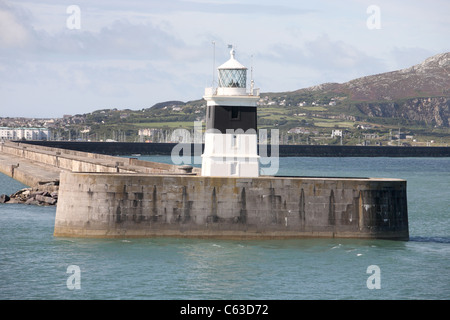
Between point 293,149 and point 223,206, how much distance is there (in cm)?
15148

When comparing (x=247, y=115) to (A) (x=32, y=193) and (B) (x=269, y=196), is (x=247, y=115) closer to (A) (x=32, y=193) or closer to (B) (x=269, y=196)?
(B) (x=269, y=196)

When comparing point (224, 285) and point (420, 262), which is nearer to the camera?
point (224, 285)

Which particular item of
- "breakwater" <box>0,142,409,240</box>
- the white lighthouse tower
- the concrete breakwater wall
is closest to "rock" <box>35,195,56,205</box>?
the concrete breakwater wall

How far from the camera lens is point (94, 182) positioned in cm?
3241

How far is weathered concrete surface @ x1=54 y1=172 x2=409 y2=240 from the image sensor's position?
32.5 m

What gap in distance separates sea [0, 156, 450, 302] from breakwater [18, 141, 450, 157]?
133597mm

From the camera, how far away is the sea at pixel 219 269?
26.6 m

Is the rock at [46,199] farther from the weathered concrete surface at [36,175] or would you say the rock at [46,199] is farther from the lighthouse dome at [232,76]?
the lighthouse dome at [232,76]

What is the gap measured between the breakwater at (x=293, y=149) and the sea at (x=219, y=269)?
13360cm

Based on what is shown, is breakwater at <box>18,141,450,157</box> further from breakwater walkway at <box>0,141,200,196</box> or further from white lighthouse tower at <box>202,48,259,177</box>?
white lighthouse tower at <box>202,48,259,177</box>

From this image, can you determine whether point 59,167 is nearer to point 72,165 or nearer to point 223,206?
point 72,165
